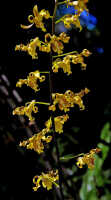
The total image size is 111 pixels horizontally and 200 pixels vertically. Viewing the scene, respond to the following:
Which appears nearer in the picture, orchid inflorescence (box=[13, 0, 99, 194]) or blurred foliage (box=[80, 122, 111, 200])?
orchid inflorescence (box=[13, 0, 99, 194])

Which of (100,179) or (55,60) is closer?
(55,60)

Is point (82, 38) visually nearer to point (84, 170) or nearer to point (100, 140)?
point (100, 140)

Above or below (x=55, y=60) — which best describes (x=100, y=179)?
below

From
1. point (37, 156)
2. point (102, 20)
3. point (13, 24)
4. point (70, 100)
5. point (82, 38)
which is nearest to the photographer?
point (70, 100)

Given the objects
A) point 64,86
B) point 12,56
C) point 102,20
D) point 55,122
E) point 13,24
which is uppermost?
point 102,20

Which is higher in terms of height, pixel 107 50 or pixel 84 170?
pixel 107 50

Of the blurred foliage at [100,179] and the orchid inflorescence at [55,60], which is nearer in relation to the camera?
the orchid inflorescence at [55,60]

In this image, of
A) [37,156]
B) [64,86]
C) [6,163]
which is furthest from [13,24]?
[6,163]

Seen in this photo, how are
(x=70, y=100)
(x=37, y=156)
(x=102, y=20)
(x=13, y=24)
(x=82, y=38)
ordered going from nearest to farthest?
(x=70, y=100)
(x=13, y=24)
(x=37, y=156)
(x=102, y=20)
(x=82, y=38)

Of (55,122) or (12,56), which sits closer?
(55,122)
